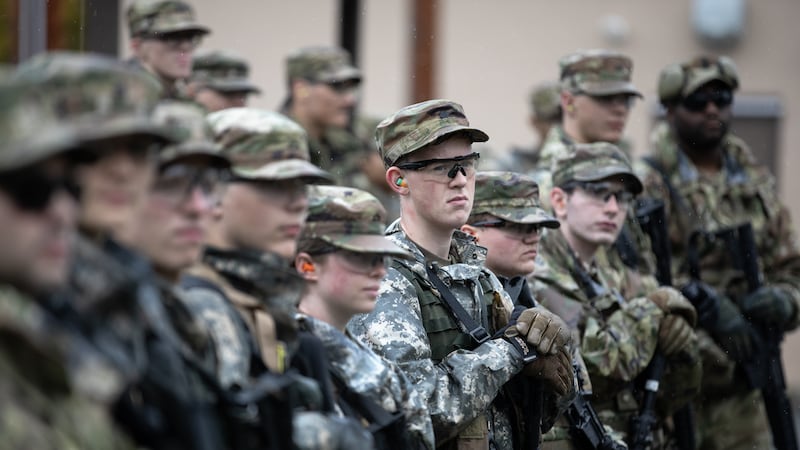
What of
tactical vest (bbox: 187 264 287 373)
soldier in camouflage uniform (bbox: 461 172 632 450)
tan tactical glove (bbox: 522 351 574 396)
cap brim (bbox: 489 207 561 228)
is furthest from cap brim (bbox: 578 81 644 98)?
tactical vest (bbox: 187 264 287 373)

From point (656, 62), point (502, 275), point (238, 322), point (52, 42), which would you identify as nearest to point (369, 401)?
point (238, 322)

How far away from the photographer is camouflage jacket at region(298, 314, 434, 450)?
4.93 meters

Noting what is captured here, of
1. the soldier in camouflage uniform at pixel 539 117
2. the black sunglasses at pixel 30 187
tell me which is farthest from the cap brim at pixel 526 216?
the soldier in camouflage uniform at pixel 539 117

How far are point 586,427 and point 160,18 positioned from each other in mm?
3956

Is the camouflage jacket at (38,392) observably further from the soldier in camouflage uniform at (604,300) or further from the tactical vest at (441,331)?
the soldier in camouflage uniform at (604,300)

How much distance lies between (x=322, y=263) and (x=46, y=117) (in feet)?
6.35

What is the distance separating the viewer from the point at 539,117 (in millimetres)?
13508

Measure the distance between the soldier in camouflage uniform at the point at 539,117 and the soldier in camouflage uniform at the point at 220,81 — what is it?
2.85 m

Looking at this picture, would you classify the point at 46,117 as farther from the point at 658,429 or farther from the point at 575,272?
the point at 658,429

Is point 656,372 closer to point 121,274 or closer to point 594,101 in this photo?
point 594,101

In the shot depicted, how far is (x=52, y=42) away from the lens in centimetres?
965

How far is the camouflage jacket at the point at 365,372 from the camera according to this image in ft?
16.2

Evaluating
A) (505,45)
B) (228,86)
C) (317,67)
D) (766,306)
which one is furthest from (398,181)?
(505,45)

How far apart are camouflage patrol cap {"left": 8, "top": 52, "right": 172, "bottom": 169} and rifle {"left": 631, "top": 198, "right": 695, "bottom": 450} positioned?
4.37 meters
